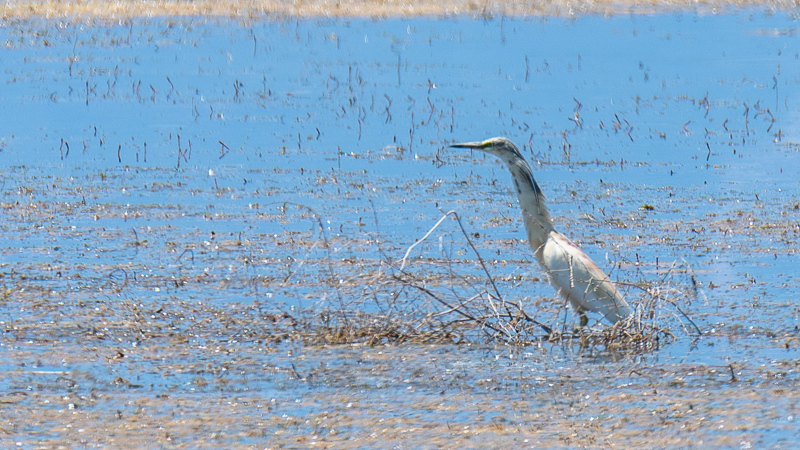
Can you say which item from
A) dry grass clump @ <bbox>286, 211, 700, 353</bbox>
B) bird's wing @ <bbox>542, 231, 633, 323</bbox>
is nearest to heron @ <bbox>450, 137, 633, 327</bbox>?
bird's wing @ <bbox>542, 231, 633, 323</bbox>

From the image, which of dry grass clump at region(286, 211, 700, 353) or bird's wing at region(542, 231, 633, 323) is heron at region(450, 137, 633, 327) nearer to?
bird's wing at region(542, 231, 633, 323)

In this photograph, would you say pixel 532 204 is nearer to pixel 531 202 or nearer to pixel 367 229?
pixel 531 202

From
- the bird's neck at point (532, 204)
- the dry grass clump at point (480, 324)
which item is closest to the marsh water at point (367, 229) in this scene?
the dry grass clump at point (480, 324)

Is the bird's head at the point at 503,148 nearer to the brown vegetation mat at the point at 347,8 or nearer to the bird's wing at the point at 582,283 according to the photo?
the bird's wing at the point at 582,283

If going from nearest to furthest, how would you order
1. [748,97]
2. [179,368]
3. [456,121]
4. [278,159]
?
1. [179,368]
2. [278,159]
3. [456,121]
4. [748,97]

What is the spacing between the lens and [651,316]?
6.73m

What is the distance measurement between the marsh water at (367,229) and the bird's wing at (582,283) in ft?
0.69

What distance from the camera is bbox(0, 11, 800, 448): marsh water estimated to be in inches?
221

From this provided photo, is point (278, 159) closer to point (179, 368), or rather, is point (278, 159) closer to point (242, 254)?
point (242, 254)

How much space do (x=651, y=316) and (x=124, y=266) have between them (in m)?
3.46

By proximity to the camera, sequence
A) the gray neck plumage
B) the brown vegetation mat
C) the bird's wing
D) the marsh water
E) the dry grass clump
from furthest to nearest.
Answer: the brown vegetation mat, the gray neck plumage, the bird's wing, the dry grass clump, the marsh water

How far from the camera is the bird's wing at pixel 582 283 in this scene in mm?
6988

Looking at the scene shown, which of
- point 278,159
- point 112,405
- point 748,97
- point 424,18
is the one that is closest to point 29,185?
point 278,159

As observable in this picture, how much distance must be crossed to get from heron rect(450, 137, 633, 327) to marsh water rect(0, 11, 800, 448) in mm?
228
